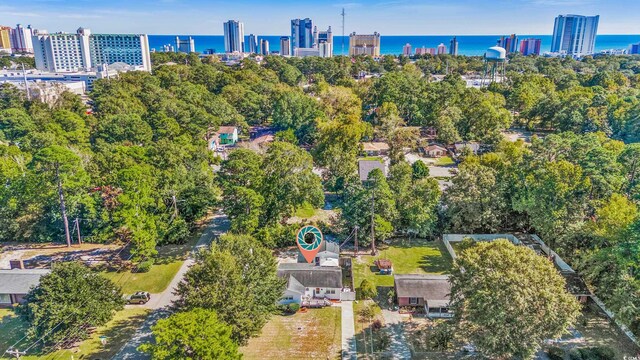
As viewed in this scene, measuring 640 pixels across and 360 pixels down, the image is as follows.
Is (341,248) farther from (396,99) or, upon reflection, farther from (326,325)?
(396,99)

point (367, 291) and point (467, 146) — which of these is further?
point (467, 146)

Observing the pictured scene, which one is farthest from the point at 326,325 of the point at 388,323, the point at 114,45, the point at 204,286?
the point at 114,45

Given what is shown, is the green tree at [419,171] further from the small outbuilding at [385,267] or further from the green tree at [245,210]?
the green tree at [245,210]

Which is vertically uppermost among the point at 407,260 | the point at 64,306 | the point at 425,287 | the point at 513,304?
the point at 513,304

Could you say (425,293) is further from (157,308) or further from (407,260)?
(157,308)

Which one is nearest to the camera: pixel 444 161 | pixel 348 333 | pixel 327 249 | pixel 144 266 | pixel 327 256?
pixel 348 333

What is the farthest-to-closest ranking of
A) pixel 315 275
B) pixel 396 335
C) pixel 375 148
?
pixel 375 148, pixel 315 275, pixel 396 335

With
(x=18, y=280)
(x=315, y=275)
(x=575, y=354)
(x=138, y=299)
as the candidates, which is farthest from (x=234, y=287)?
(x=575, y=354)

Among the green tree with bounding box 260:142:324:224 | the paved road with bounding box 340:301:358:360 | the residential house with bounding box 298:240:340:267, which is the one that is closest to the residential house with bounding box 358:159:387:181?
the green tree with bounding box 260:142:324:224
